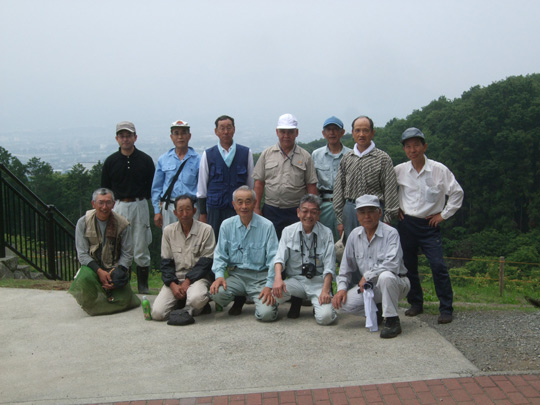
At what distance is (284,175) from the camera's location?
18.9ft

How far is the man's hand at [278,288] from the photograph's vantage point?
4.99m

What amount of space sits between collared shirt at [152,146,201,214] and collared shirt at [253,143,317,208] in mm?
785

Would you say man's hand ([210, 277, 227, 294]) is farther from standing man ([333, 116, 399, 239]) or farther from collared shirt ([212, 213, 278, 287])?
standing man ([333, 116, 399, 239])

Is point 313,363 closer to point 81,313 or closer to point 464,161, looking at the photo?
point 81,313

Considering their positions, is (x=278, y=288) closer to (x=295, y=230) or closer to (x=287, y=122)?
(x=295, y=230)

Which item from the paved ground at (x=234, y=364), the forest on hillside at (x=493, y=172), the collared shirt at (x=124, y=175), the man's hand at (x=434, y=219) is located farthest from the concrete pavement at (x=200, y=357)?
the forest on hillside at (x=493, y=172)

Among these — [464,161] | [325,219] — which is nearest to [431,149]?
[464,161]

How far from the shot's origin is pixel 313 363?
4.18m

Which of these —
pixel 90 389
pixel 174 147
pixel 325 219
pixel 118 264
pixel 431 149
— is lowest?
pixel 90 389

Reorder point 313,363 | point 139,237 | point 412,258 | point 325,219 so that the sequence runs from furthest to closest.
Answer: point 139,237, point 325,219, point 412,258, point 313,363

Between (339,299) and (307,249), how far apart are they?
60cm

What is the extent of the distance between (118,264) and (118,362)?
153 cm

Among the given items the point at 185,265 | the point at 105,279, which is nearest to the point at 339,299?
the point at 185,265

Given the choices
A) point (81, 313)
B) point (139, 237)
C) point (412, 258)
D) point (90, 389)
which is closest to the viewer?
point (90, 389)
